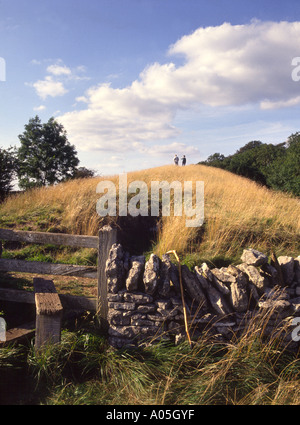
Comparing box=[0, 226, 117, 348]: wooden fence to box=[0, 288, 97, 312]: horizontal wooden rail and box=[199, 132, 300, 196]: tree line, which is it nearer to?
box=[0, 288, 97, 312]: horizontal wooden rail

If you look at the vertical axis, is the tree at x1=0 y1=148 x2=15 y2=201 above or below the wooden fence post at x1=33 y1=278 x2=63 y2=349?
above

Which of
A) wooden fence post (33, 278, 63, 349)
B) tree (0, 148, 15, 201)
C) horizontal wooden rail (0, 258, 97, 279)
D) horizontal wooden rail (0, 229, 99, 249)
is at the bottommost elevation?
wooden fence post (33, 278, 63, 349)

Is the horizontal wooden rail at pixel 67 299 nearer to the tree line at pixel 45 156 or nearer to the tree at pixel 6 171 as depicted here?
the tree at pixel 6 171

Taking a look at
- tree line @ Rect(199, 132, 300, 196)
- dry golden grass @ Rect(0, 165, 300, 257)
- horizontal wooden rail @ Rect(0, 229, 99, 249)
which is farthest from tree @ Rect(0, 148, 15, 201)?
tree line @ Rect(199, 132, 300, 196)

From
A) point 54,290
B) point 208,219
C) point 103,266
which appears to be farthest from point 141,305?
point 208,219

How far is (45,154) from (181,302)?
18.9 metres

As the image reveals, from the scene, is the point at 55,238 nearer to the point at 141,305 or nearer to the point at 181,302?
the point at 141,305

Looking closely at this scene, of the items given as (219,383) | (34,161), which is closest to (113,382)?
(219,383)

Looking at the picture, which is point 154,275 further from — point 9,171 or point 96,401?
point 9,171

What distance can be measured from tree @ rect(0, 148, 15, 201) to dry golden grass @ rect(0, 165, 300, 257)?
306 cm

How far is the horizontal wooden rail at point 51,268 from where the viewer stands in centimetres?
438

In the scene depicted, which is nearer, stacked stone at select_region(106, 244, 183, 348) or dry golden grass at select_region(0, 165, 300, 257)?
stacked stone at select_region(106, 244, 183, 348)

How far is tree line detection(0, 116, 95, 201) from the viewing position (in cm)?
2053

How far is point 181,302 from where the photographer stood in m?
3.93
